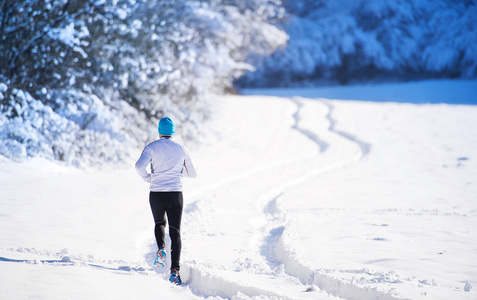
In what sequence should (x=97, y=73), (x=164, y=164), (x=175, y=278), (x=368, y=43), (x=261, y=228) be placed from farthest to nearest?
(x=368, y=43), (x=97, y=73), (x=261, y=228), (x=164, y=164), (x=175, y=278)

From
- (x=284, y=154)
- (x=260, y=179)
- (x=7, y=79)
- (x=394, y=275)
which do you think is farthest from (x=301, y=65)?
(x=394, y=275)

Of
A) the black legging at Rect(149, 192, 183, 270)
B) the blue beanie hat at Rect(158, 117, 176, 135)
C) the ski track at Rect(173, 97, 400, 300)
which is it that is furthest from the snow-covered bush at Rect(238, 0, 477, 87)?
the black legging at Rect(149, 192, 183, 270)

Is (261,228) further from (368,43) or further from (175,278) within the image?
(368,43)

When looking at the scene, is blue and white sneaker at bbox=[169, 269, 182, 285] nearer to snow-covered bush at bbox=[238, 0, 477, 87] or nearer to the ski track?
the ski track

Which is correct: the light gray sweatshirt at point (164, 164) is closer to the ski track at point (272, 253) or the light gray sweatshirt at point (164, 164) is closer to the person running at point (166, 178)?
the person running at point (166, 178)

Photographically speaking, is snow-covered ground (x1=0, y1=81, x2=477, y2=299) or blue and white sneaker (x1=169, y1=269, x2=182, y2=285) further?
blue and white sneaker (x1=169, y1=269, x2=182, y2=285)

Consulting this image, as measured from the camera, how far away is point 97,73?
11883mm

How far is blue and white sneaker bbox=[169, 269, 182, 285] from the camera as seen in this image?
4.82 meters

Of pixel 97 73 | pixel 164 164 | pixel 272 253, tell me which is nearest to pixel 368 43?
pixel 97 73

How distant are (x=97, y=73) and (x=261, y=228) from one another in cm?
625

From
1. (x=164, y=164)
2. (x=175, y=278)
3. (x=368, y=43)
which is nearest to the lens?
(x=175, y=278)

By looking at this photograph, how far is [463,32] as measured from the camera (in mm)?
36094

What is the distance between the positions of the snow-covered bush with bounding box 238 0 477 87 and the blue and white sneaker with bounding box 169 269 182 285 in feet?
109

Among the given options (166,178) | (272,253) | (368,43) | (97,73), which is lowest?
(272,253)
